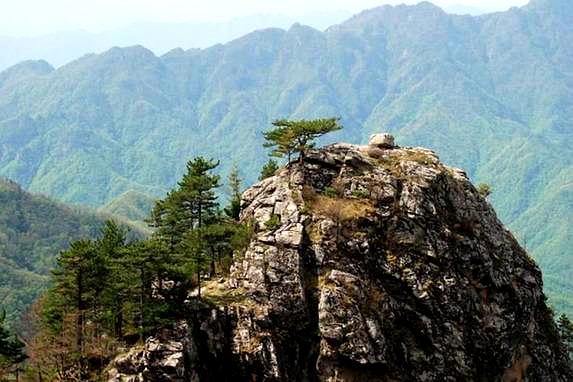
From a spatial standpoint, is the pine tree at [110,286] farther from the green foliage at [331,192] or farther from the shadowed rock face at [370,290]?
the green foliage at [331,192]

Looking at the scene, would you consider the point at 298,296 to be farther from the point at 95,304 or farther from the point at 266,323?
the point at 95,304

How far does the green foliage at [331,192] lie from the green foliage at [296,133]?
7114 mm

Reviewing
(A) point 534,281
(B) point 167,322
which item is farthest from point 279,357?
(A) point 534,281

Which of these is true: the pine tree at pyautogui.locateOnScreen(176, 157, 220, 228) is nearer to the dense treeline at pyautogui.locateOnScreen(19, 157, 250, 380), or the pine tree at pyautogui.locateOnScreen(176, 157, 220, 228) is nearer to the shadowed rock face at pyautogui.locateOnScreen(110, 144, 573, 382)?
the shadowed rock face at pyautogui.locateOnScreen(110, 144, 573, 382)

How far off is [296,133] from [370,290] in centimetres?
2402

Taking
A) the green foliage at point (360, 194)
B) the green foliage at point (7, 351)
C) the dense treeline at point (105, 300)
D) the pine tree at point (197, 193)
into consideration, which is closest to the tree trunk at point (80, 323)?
the dense treeline at point (105, 300)

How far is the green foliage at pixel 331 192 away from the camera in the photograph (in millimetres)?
80250

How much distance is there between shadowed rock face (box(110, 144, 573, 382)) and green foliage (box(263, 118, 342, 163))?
402 centimetres

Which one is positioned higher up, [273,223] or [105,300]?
[273,223]

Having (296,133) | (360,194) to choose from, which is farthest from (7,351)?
(360,194)

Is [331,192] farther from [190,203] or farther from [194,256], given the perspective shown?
[194,256]

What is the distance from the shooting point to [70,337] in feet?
205

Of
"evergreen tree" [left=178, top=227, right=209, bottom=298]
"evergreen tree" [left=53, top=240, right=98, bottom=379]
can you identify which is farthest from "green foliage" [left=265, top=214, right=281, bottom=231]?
"evergreen tree" [left=53, top=240, right=98, bottom=379]

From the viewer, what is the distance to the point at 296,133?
81.0 metres
